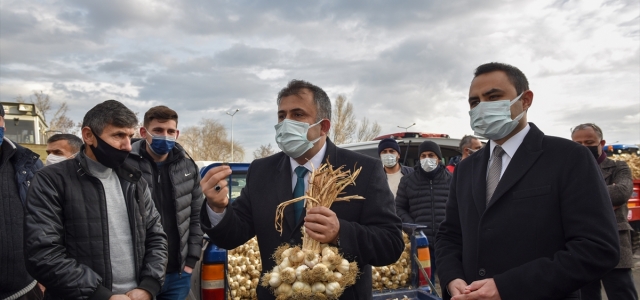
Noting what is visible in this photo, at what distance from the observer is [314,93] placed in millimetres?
Answer: 2758

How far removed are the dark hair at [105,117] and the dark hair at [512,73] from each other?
245cm

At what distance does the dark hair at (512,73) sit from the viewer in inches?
104

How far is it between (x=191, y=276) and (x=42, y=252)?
1.96 m

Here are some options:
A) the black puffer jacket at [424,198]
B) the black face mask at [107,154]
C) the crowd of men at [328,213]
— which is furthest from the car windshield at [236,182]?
the black face mask at [107,154]

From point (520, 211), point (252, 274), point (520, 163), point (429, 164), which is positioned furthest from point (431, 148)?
point (520, 211)

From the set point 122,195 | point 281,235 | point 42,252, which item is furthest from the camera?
point 122,195

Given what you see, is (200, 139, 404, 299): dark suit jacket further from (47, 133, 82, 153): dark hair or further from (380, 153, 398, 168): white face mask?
(380, 153, 398, 168): white face mask

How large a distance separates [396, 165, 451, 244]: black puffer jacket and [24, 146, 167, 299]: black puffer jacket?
3599 millimetres

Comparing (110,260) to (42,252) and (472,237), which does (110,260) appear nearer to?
(42,252)

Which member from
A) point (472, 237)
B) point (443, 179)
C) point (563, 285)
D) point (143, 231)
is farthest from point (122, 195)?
point (443, 179)

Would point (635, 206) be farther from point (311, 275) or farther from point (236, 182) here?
point (311, 275)

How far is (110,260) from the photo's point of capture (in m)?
3.12

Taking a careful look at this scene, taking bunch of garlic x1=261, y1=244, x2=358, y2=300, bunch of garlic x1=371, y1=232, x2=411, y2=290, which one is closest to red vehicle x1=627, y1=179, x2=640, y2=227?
bunch of garlic x1=371, y1=232, x2=411, y2=290

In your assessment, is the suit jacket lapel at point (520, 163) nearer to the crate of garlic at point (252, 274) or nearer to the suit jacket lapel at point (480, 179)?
the suit jacket lapel at point (480, 179)
